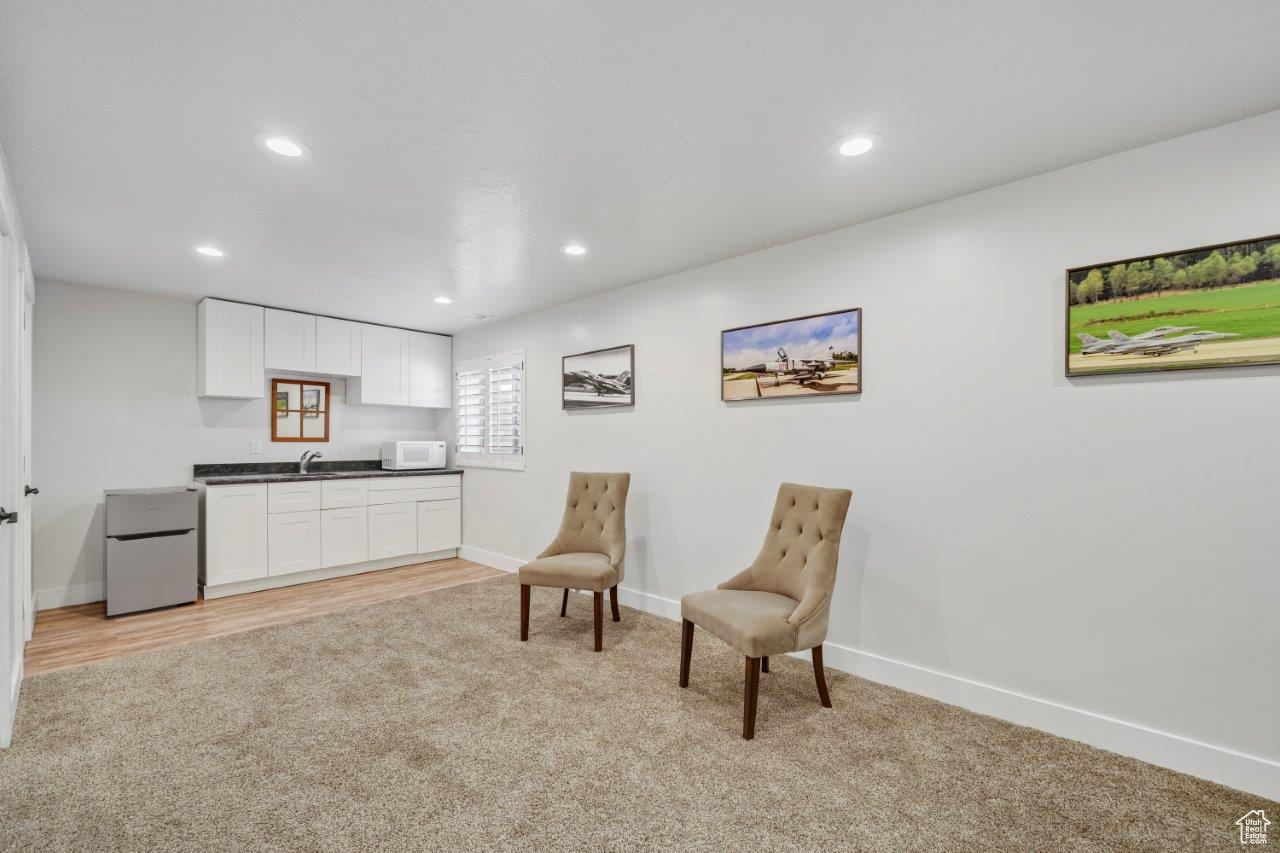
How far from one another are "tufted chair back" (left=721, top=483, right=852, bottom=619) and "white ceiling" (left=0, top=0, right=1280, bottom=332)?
145cm

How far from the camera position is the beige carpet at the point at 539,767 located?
172 cm

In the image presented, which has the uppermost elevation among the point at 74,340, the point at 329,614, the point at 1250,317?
the point at 74,340

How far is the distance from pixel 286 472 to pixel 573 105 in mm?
4632

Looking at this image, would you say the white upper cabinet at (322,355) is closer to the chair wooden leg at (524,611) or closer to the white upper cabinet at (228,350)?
the white upper cabinet at (228,350)

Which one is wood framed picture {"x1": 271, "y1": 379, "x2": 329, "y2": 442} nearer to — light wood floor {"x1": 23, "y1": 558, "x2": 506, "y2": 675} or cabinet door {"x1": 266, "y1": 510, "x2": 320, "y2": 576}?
cabinet door {"x1": 266, "y1": 510, "x2": 320, "y2": 576}

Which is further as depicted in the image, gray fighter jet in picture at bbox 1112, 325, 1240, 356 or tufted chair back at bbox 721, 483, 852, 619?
tufted chair back at bbox 721, 483, 852, 619

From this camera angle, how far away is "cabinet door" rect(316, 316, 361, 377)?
500 centimetres

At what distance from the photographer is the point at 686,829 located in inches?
68.2

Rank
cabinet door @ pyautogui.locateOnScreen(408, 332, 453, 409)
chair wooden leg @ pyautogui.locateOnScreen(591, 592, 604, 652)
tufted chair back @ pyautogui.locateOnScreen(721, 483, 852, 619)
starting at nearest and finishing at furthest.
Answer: tufted chair back @ pyautogui.locateOnScreen(721, 483, 852, 619), chair wooden leg @ pyautogui.locateOnScreen(591, 592, 604, 652), cabinet door @ pyautogui.locateOnScreen(408, 332, 453, 409)

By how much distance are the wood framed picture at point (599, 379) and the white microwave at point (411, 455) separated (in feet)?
6.11

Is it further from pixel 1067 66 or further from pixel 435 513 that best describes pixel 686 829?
pixel 435 513

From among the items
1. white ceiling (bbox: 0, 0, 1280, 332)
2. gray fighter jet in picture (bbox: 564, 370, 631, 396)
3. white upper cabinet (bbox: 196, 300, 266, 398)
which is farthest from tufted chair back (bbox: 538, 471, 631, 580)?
white upper cabinet (bbox: 196, 300, 266, 398)

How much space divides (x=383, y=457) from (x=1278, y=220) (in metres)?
6.13

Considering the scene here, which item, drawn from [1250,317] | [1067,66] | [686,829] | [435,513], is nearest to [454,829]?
[686,829]
